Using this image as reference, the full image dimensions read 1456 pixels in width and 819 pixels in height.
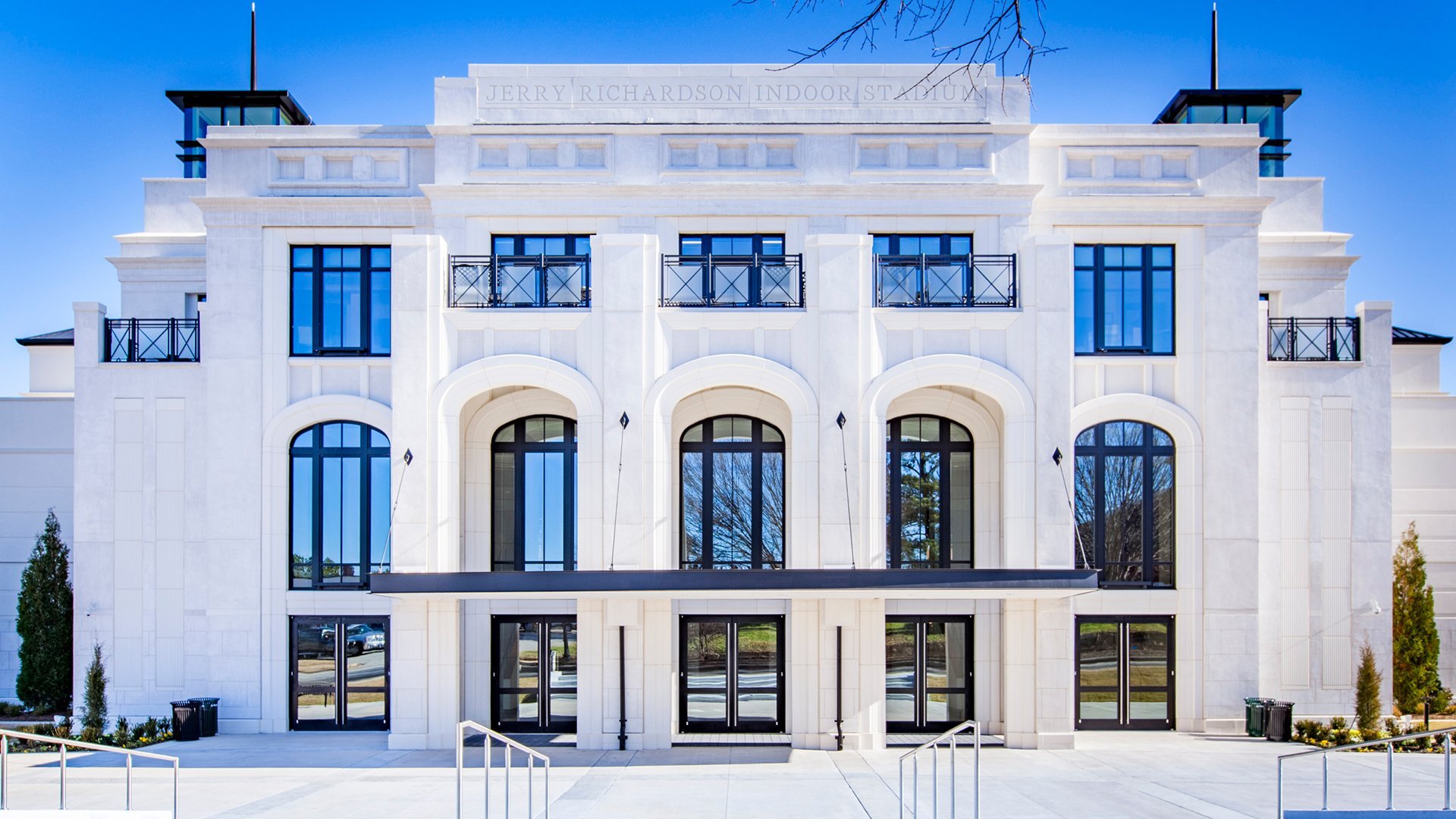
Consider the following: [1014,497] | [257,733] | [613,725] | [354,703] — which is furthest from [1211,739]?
[257,733]

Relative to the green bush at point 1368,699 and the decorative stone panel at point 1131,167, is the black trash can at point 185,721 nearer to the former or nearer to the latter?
the decorative stone panel at point 1131,167

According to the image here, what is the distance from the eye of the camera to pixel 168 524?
2048 cm

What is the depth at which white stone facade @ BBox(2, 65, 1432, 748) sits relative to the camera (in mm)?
18516

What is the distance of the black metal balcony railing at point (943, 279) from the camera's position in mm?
19281

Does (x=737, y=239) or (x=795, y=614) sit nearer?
(x=795, y=614)

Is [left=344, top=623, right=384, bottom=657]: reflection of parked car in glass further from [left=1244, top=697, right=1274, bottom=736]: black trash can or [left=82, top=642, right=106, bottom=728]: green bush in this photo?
[left=1244, top=697, right=1274, bottom=736]: black trash can

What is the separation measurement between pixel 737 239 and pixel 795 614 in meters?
→ 7.23

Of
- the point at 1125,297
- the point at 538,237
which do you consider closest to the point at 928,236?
the point at 1125,297

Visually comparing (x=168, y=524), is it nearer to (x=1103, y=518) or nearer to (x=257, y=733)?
(x=257, y=733)

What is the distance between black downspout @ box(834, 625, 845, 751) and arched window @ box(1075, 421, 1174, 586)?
513 centimetres

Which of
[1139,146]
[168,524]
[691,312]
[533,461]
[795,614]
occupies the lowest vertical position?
[795,614]

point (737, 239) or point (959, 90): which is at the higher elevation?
point (959, 90)

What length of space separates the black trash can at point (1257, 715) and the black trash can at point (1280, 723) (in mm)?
81

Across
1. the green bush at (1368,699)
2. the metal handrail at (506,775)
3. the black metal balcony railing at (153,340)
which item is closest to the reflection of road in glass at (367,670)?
the metal handrail at (506,775)
